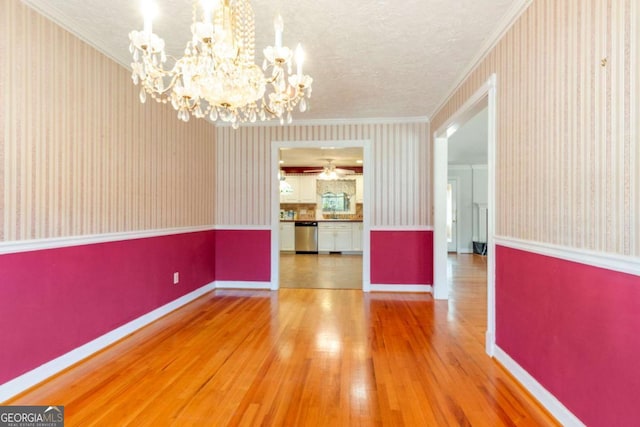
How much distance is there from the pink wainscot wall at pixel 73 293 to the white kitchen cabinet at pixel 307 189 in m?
5.64

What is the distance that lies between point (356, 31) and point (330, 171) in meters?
5.93

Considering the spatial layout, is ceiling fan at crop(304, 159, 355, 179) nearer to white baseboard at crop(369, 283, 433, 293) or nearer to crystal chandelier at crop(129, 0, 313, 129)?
white baseboard at crop(369, 283, 433, 293)

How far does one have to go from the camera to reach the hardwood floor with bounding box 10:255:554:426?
5.77ft

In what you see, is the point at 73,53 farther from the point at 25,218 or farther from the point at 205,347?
the point at 205,347

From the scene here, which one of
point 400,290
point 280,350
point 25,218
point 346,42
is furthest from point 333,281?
point 25,218

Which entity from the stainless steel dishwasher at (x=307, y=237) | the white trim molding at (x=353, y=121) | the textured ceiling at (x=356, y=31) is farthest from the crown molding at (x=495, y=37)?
the stainless steel dishwasher at (x=307, y=237)

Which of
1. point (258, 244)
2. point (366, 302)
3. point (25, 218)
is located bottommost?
point (366, 302)

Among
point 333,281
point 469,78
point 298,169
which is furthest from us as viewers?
point 298,169

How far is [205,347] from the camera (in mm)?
2641

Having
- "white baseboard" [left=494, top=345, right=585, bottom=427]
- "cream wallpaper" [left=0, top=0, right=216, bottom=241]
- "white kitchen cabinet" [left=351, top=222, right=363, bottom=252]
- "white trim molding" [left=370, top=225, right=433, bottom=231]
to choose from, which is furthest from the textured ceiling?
"white kitchen cabinet" [left=351, top=222, right=363, bottom=252]

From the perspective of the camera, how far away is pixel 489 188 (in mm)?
2574

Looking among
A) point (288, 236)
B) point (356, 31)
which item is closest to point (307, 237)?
point (288, 236)

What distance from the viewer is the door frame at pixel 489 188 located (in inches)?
97.3

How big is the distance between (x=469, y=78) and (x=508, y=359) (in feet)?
7.70
